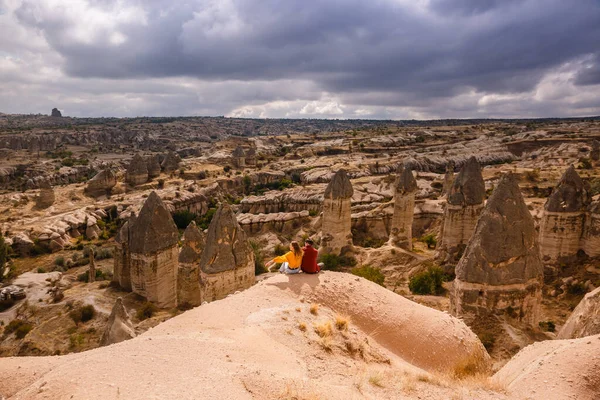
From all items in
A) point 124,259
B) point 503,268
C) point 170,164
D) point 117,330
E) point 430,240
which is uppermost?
point 170,164

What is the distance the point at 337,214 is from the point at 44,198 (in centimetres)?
3673

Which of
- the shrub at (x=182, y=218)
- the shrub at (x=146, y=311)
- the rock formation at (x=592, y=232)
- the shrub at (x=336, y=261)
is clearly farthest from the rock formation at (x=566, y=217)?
the shrub at (x=182, y=218)

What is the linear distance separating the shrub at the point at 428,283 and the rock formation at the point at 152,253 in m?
10.5

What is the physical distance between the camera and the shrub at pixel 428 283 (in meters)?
17.4

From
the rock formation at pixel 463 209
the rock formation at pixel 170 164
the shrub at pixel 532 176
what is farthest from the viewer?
the rock formation at pixel 170 164

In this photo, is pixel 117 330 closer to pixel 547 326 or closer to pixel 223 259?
pixel 223 259

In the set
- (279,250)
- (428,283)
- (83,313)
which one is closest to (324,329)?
(83,313)

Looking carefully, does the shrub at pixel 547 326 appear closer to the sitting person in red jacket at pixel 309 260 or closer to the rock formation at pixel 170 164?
the sitting person in red jacket at pixel 309 260

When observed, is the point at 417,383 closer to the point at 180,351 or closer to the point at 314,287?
the point at 314,287

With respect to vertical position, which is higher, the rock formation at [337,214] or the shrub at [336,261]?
the rock formation at [337,214]

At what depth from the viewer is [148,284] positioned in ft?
49.6

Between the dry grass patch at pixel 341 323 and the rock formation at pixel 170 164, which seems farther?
the rock formation at pixel 170 164

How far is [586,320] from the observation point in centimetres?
817

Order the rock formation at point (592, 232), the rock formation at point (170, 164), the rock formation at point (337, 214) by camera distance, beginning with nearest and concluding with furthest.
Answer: the rock formation at point (592, 232) → the rock formation at point (337, 214) → the rock formation at point (170, 164)
